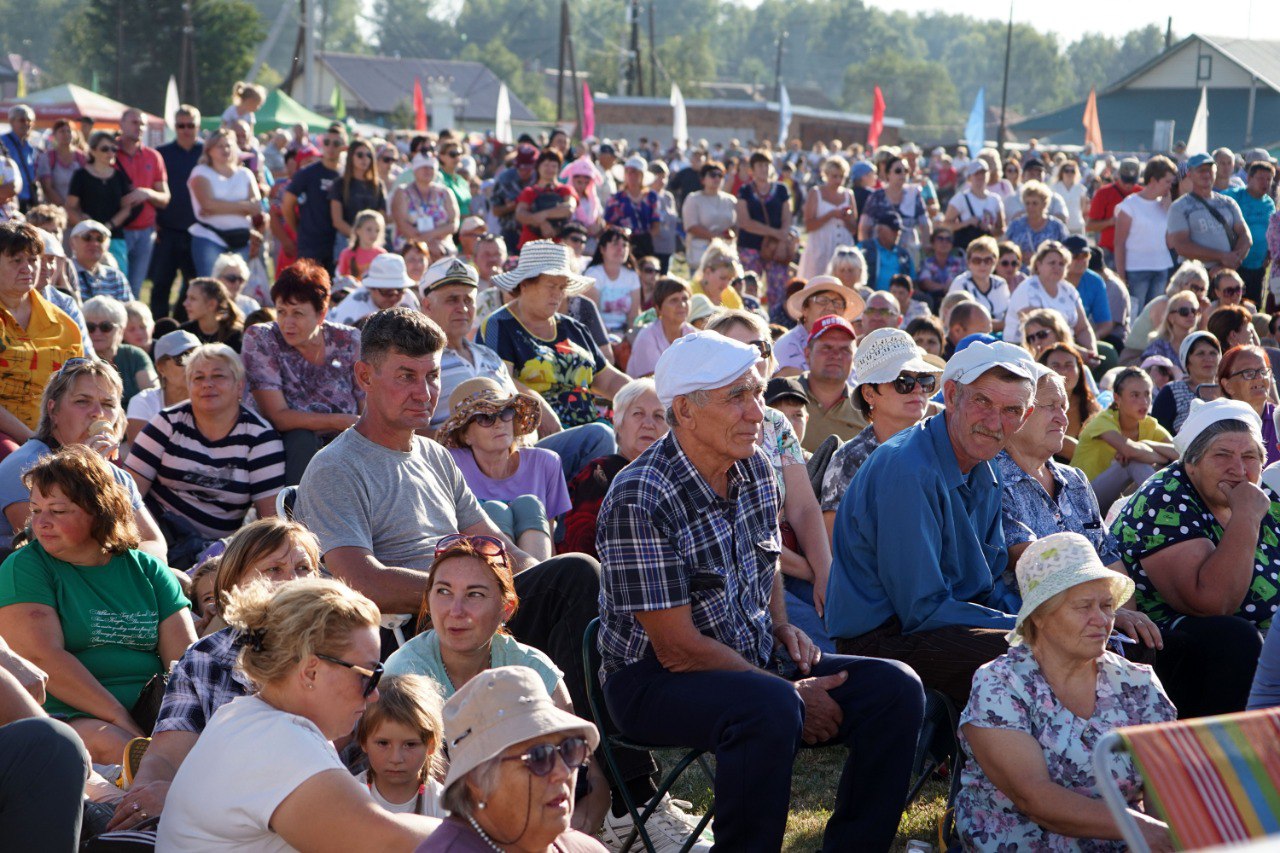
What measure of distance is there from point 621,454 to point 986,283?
5934mm

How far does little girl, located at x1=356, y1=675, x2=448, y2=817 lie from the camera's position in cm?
327

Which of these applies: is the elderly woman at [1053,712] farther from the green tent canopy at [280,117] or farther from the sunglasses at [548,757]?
the green tent canopy at [280,117]

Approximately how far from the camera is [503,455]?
533cm

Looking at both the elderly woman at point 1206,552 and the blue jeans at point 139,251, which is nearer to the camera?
the elderly woman at point 1206,552

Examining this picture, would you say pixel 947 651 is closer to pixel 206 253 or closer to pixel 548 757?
pixel 548 757

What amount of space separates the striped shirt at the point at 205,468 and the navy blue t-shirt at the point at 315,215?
21.6 feet

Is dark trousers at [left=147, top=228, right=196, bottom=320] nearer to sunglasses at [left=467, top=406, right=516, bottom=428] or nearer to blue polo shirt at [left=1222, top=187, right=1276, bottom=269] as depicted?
sunglasses at [left=467, top=406, right=516, bottom=428]

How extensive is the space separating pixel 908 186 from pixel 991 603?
10.6 m

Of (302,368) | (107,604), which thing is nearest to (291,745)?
(107,604)

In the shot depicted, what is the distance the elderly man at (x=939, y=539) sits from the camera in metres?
3.97

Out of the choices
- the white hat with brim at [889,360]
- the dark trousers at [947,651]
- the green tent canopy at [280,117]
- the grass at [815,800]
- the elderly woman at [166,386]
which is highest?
the green tent canopy at [280,117]

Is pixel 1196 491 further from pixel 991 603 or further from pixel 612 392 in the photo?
pixel 612 392

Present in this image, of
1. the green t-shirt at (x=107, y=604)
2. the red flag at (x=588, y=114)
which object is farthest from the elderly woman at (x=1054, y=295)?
the red flag at (x=588, y=114)

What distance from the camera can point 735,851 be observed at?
3.46m
